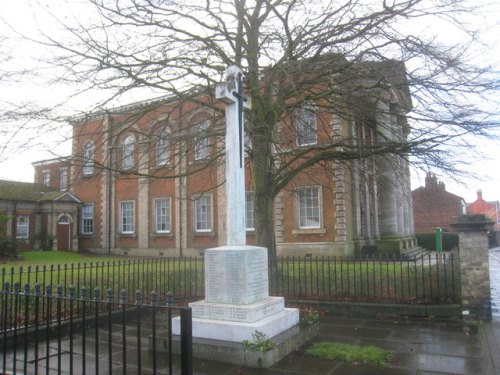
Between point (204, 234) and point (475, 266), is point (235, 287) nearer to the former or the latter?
point (475, 266)

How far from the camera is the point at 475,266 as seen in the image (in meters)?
9.50

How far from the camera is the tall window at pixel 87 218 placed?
1357 inches

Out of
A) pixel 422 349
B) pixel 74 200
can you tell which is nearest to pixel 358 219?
pixel 422 349

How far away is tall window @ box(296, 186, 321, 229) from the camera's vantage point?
24.5m

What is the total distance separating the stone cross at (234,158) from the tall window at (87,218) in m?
29.5

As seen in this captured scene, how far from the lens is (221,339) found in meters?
6.56

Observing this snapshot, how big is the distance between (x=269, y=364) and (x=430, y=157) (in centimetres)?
692

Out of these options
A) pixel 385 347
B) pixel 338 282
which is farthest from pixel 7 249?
pixel 385 347

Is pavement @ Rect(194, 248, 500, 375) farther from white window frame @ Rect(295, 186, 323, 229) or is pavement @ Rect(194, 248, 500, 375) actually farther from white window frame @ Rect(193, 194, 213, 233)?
white window frame @ Rect(193, 194, 213, 233)

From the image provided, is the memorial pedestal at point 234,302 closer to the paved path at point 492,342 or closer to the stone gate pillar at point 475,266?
the paved path at point 492,342

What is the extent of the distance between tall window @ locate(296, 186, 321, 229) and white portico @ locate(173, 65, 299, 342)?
1713 cm

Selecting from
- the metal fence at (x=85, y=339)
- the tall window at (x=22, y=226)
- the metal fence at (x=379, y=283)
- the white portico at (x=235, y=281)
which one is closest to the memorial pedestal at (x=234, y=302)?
the white portico at (x=235, y=281)

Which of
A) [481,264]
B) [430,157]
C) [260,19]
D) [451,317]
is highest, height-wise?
[260,19]

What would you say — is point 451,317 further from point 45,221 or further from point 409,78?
point 45,221
